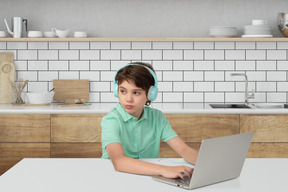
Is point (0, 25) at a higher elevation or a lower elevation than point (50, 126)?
higher

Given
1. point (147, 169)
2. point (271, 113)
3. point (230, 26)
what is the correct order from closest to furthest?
point (147, 169), point (271, 113), point (230, 26)

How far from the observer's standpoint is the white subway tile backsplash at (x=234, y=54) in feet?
12.5

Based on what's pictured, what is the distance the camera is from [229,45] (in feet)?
12.5

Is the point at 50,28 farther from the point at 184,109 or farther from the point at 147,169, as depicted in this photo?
the point at 147,169

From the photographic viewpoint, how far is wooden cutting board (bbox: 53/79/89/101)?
12.5 ft

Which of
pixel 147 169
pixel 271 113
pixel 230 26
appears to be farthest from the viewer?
pixel 230 26

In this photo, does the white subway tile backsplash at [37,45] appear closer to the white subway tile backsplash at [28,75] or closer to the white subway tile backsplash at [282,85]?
the white subway tile backsplash at [28,75]

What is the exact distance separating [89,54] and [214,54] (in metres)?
1.18

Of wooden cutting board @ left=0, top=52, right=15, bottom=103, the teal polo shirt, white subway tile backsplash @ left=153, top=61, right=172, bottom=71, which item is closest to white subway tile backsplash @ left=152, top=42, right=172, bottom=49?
white subway tile backsplash @ left=153, top=61, right=172, bottom=71

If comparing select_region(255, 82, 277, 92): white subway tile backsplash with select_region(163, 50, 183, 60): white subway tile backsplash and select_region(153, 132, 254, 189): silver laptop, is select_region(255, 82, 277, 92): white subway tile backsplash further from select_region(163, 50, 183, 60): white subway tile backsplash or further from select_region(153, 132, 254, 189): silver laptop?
select_region(153, 132, 254, 189): silver laptop

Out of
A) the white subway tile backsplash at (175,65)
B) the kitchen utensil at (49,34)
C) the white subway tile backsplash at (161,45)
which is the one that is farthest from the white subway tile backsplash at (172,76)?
the kitchen utensil at (49,34)

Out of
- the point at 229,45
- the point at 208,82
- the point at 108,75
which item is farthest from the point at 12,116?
the point at 229,45

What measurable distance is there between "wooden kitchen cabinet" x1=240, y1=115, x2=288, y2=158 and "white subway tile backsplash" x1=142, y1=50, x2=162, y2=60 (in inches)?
40.6

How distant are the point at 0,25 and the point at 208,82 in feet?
6.67
